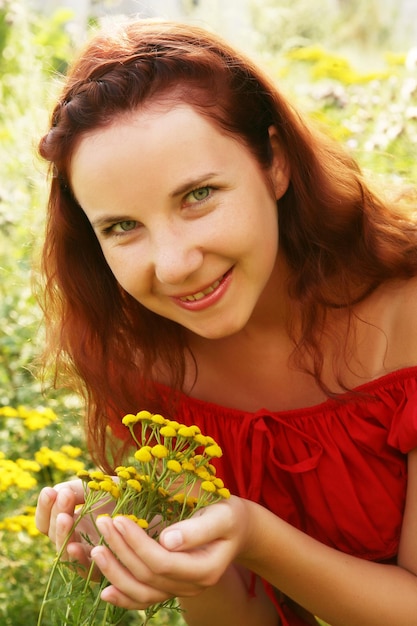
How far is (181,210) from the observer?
5.11 ft

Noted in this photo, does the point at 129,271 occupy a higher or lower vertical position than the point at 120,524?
higher

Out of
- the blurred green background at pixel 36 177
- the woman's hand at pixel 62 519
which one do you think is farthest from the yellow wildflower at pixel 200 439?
the blurred green background at pixel 36 177

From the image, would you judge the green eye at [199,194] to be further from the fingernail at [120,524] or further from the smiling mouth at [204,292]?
the fingernail at [120,524]

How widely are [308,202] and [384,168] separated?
1.37 meters

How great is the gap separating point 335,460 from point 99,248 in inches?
25.6

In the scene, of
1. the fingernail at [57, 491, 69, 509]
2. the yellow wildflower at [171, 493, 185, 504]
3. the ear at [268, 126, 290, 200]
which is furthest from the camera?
the ear at [268, 126, 290, 200]

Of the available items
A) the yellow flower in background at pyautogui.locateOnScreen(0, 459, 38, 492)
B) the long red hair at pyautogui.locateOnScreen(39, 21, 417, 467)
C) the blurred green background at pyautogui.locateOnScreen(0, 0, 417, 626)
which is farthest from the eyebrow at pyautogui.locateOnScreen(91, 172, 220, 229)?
the yellow flower in background at pyautogui.locateOnScreen(0, 459, 38, 492)

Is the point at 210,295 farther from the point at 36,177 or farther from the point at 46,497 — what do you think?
the point at 36,177

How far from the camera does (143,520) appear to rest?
1.29m

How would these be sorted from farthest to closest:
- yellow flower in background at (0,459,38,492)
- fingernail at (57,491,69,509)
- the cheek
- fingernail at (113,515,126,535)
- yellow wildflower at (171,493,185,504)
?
yellow flower in background at (0,459,38,492) → the cheek → fingernail at (57,491,69,509) → yellow wildflower at (171,493,185,504) → fingernail at (113,515,126,535)

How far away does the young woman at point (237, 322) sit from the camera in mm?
1522

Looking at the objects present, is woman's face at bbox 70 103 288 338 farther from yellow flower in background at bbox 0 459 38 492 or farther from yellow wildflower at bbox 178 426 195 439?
yellow flower in background at bbox 0 459 38 492

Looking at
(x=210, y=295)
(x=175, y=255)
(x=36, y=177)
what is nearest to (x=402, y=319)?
(x=210, y=295)

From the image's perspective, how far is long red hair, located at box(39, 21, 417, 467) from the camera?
1627mm
